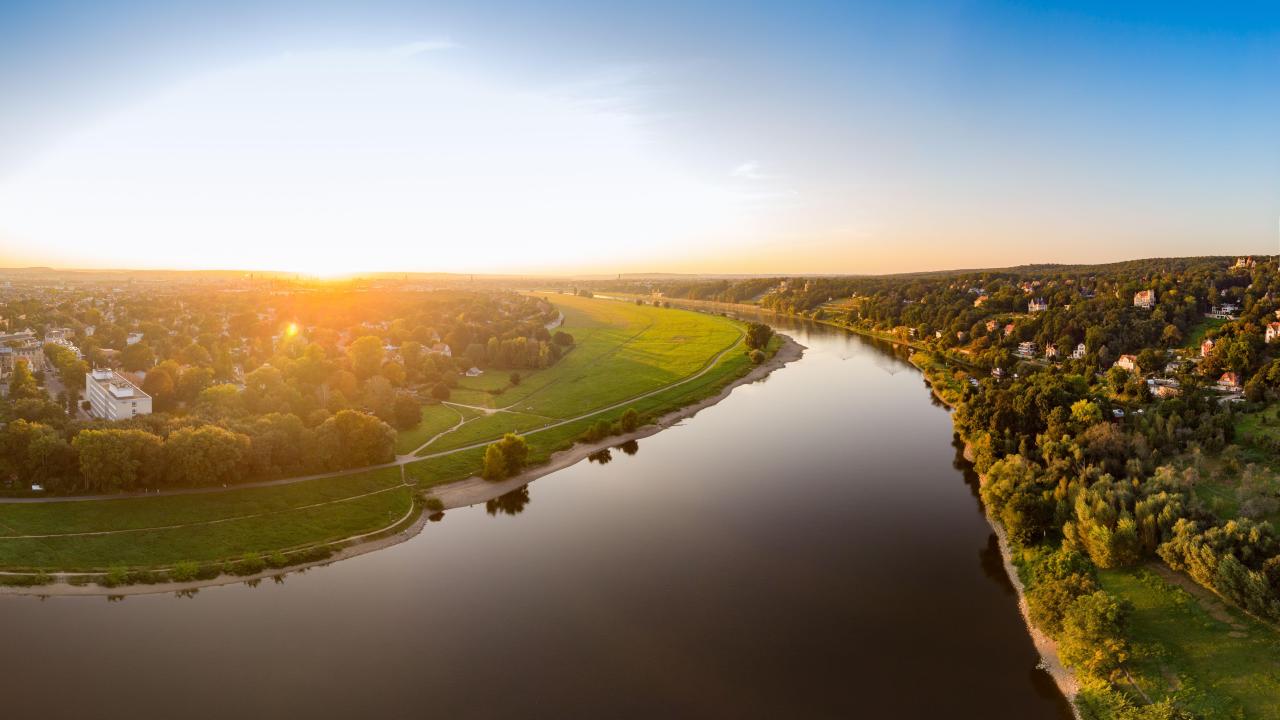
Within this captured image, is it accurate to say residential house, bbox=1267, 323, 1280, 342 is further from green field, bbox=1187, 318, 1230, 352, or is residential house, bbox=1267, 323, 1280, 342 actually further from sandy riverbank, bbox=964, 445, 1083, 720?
sandy riverbank, bbox=964, 445, 1083, 720

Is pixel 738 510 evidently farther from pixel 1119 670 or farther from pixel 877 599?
pixel 1119 670

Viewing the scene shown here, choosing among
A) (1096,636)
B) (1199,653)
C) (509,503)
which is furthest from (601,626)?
(1199,653)

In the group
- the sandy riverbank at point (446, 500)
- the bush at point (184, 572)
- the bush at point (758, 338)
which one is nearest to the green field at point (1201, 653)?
the sandy riverbank at point (446, 500)

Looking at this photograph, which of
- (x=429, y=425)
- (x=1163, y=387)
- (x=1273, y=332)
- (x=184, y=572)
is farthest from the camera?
(x=1273, y=332)

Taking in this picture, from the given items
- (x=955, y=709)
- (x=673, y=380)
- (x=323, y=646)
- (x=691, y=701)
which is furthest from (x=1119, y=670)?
(x=673, y=380)

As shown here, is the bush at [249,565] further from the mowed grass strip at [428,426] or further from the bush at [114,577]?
the mowed grass strip at [428,426]

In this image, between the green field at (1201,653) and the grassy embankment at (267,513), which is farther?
the grassy embankment at (267,513)

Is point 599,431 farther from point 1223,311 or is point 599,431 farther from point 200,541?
point 1223,311
